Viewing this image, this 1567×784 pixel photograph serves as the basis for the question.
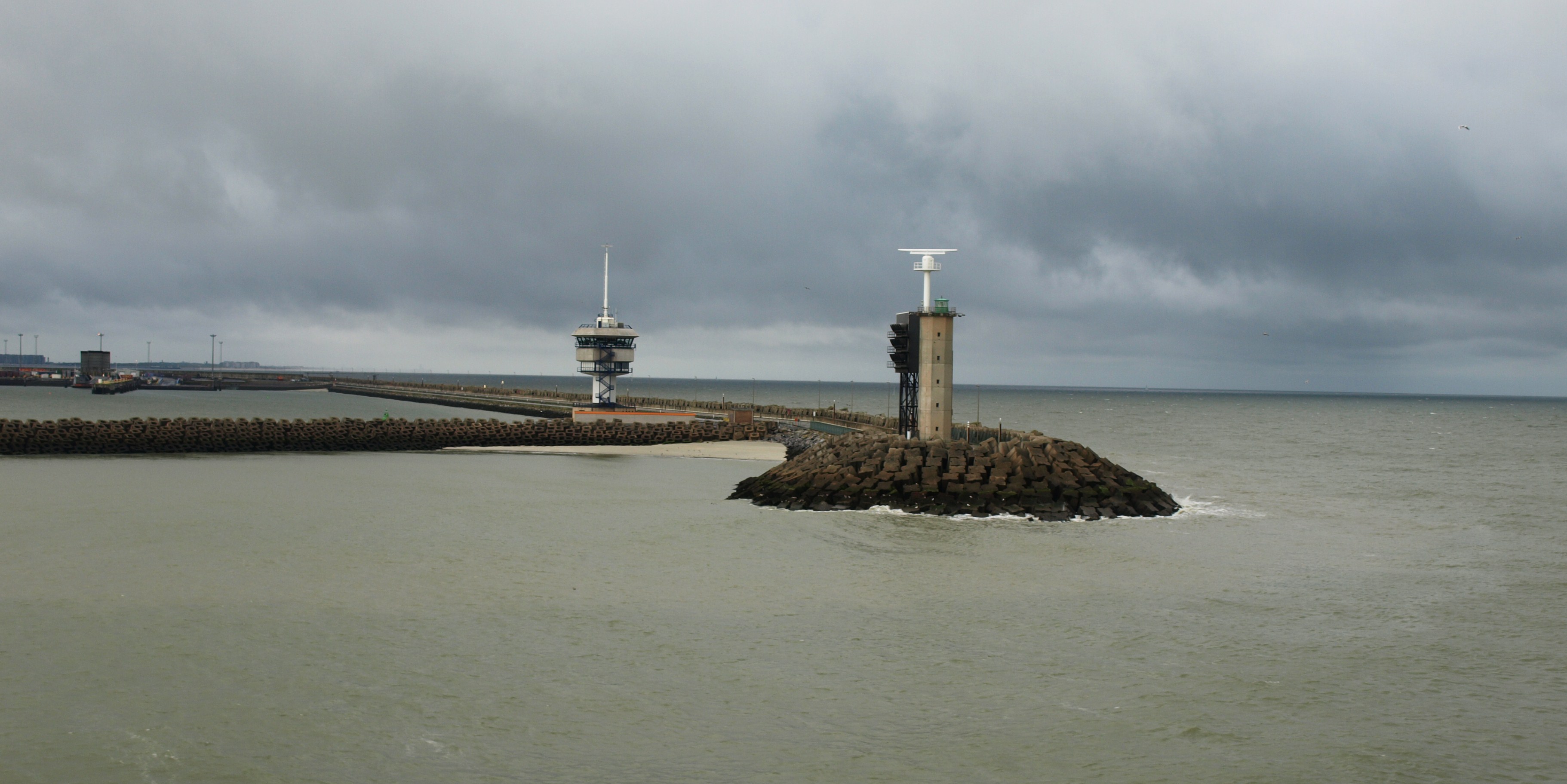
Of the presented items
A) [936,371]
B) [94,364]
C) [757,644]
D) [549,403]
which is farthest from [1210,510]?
[94,364]

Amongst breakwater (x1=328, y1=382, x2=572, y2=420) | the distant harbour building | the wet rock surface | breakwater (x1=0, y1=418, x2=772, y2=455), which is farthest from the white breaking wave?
the distant harbour building

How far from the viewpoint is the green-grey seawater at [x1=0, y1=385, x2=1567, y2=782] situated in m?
11.7

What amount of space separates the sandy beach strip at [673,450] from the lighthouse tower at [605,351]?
515 inches

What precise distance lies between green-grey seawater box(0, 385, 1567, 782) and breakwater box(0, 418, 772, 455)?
1902 cm

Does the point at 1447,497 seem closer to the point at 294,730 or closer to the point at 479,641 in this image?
the point at 479,641

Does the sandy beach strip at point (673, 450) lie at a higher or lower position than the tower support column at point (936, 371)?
lower

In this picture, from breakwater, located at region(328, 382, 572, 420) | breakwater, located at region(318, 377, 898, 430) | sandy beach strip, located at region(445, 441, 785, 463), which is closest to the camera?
sandy beach strip, located at region(445, 441, 785, 463)

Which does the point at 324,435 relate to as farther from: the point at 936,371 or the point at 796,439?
the point at 936,371

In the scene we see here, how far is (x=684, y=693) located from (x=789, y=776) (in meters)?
2.88

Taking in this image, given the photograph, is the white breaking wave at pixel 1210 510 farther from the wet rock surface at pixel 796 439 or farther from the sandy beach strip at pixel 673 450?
the sandy beach strip at pixel 673 450

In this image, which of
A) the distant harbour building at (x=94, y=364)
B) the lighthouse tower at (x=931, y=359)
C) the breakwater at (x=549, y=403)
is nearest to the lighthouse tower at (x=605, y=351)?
the breakwater at (x=549, y=403)

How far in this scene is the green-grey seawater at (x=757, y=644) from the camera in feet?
38.2

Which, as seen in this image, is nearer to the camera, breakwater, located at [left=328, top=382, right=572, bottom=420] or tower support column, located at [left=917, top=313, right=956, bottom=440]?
tower support column, located at [left=917, top=313, right=956, bottom=440]

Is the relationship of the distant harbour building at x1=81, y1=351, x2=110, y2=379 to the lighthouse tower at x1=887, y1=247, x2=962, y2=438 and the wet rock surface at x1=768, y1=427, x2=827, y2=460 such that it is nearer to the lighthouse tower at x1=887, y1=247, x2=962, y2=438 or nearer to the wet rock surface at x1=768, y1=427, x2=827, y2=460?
the wet rock surface at x1=768, y1=427, x2=827, y2=460
